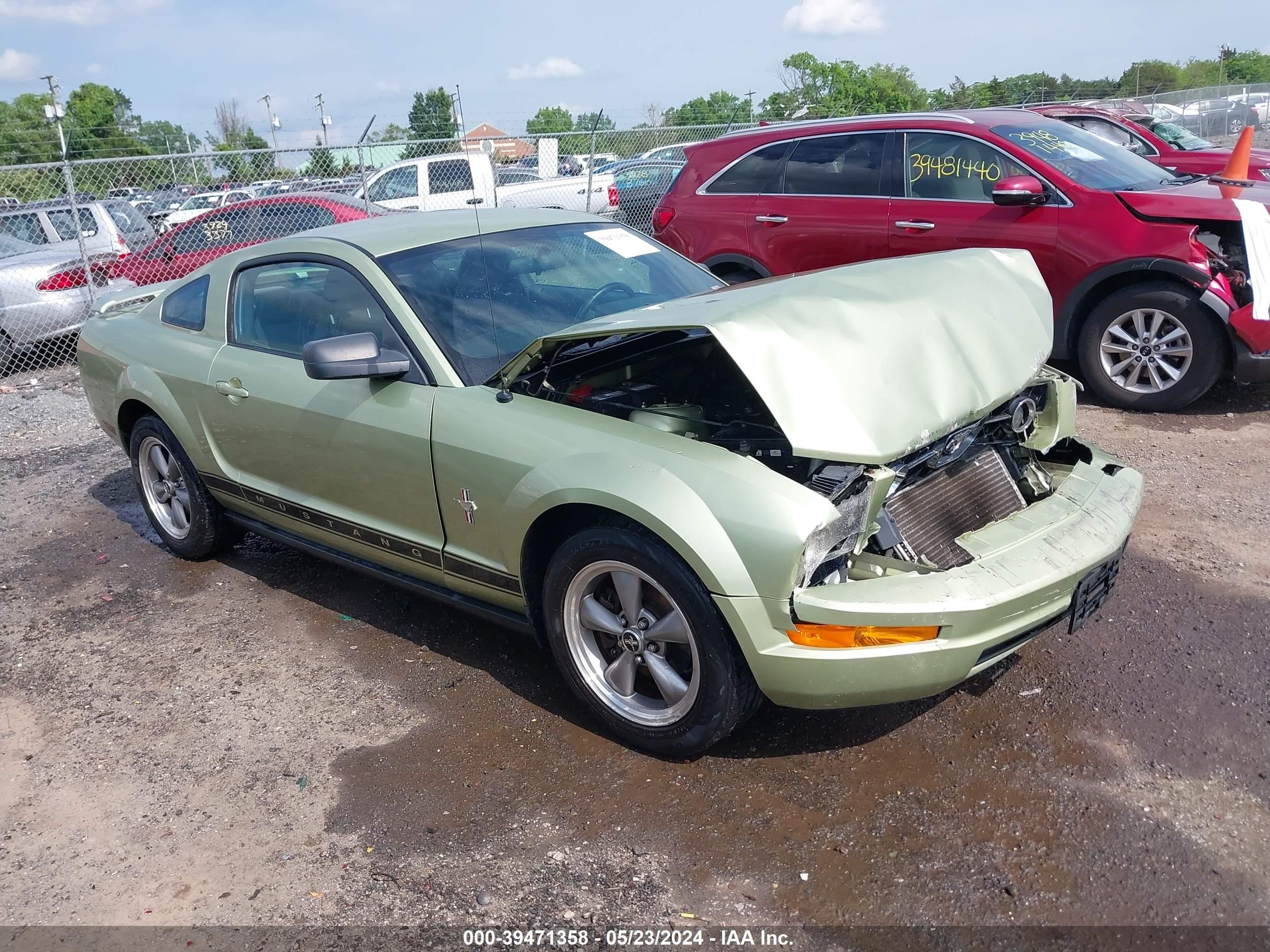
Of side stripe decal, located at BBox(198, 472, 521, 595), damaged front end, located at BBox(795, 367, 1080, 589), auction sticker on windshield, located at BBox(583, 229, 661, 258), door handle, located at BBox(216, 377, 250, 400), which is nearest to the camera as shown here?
damaged front end, located at BBox(795, 367, 1080, 589)

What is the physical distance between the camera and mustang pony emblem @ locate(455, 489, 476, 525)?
340 cm

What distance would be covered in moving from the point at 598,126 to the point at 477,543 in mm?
11115

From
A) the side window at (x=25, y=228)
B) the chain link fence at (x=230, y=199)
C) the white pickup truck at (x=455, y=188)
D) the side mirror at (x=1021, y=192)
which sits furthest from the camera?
the white pickup truck at (x=455, y=188)

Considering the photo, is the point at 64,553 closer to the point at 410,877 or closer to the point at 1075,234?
the point at 410,877

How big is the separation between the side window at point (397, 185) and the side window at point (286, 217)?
4.10m

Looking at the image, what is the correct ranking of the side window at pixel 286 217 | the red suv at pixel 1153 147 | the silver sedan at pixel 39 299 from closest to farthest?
1. the silver sedan at pixel 39 299
2. the side window at pixel 286 217
3. the red suv at pixel 1153 147

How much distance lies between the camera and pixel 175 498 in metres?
5.05

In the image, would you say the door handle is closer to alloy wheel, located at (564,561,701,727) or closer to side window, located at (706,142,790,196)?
alloy wheel, located at (564,561,701,727)

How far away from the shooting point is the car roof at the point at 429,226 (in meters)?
4.00

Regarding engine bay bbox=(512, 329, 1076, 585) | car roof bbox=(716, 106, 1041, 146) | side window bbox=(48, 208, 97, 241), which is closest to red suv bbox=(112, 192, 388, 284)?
side window bbox=(48, 208, 97, 241)

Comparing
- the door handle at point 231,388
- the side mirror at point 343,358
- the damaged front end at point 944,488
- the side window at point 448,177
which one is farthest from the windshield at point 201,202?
the damaged front end at point 944,488

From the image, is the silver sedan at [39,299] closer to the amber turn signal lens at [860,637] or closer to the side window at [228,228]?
the side window at [228,228]

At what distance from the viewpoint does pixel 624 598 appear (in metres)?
3.14

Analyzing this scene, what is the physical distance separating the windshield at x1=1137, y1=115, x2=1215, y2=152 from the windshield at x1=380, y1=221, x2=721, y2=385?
11.5 m
